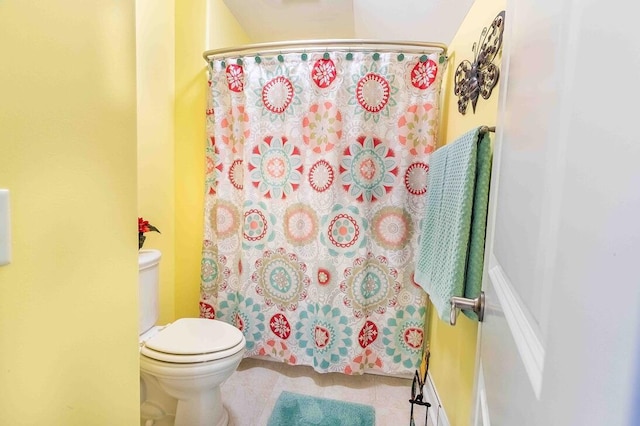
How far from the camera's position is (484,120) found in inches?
43.6

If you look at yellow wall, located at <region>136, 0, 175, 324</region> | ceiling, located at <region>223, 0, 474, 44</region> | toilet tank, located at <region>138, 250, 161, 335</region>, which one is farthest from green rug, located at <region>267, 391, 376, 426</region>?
ceiling, located at <region>223, 0, 474, 44</region>

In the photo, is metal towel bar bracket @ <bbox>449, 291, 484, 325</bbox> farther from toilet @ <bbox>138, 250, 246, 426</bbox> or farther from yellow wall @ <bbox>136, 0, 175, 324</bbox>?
yellow wall @ <bbox>136, 0, 175, 324</bbox>

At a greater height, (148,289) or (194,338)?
(148,289)

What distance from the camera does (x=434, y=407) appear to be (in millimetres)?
1534

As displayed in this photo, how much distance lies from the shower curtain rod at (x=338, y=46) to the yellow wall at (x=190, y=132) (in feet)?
0.69

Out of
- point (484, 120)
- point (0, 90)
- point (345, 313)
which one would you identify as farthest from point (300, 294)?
point (0, 90)

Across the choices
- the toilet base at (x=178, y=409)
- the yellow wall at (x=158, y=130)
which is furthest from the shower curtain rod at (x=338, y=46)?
the toilet base at (x=178, y=409)

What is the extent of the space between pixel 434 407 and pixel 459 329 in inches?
21.1

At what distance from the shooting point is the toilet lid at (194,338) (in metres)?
1.32

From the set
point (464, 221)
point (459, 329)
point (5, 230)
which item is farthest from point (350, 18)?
point (5, 230)

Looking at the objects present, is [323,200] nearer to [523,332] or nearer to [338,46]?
[338,46]

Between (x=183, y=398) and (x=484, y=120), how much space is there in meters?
1.64

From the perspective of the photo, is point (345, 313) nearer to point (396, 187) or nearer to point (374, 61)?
point (396, 187)

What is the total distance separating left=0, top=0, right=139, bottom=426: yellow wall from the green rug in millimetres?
1058
